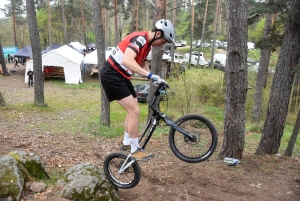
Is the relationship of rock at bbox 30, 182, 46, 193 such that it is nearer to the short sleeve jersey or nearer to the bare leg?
the bare leg

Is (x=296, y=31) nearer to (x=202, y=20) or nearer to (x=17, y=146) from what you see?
(x=17, y=146)

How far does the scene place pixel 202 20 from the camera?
33.7 metres

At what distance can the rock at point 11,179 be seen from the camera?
138 inches

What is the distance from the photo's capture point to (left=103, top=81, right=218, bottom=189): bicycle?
373 cm

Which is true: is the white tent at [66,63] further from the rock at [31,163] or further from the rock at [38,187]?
the rock at [38,187]

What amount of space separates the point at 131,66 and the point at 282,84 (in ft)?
14.0

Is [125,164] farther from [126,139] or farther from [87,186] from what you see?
[87,186]

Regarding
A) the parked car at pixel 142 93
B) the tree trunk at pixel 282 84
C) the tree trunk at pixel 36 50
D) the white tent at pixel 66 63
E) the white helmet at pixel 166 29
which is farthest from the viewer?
the white tent at pixel 66 63

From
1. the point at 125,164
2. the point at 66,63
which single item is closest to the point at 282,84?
the point at 125,164

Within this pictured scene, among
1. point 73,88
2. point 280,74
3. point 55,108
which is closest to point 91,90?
point 73,88

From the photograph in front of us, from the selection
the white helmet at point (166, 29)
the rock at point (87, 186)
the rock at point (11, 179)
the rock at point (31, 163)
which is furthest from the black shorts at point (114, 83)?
the rock at point (31, 163)

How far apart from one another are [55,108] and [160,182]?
365 inches

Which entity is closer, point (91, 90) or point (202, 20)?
point (91, 90)

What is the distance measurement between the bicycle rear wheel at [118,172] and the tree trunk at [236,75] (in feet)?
7.58
